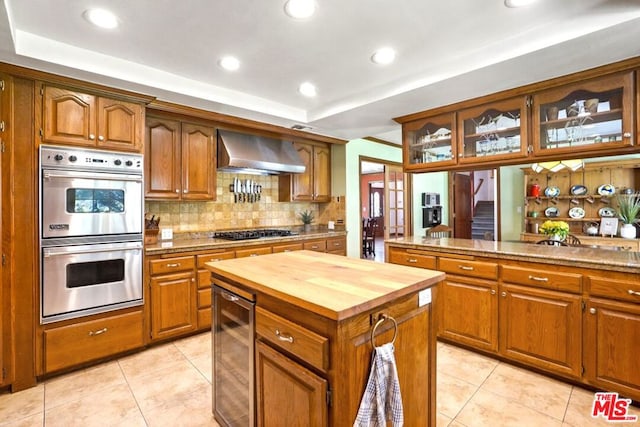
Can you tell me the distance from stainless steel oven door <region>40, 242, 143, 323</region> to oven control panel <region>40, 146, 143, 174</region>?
2.03ft

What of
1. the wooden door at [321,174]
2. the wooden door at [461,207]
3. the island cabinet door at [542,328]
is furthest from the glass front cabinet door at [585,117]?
the wooden door at [461,207]

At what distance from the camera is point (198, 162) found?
11.1 feet

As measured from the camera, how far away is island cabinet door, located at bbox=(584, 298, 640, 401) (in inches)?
74.7

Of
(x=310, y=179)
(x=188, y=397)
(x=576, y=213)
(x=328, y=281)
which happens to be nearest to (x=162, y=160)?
Result: (x=310, y=179)

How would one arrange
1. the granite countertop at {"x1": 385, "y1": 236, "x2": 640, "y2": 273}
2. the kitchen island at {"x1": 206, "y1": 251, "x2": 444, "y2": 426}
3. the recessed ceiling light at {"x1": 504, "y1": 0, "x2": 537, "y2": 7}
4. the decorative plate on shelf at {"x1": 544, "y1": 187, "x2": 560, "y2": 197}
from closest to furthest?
the kitchen island at {"x1": 206, "y1": 251, "x2": 444, "y2": 426}
the recessed ceiling light at {"x1": 504, "y1": 0, "x2": 537, "y2": 7}
the granite countertop at {"x1": 385, "y1": 236, "x2": 640, "y2": 273}
the decorative plate on shelf at {"x1": 544, "y1": 187, "x2": 560, "y2": 197}

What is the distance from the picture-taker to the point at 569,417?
1845mm

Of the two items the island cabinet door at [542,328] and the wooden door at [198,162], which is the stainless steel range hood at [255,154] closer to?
the wooden door at [198,162]

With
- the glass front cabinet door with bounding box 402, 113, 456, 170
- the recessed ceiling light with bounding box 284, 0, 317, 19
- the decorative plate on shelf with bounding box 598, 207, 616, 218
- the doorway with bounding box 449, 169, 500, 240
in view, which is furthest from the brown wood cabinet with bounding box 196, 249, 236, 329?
the decorative plate on shelf with bounding box 598, 207, 616, 218

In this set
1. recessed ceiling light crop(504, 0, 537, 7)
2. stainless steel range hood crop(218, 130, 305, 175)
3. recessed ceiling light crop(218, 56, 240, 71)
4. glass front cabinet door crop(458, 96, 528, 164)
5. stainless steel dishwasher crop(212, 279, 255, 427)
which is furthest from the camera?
stainless steel range hood crop(218, 130, 305, 175)

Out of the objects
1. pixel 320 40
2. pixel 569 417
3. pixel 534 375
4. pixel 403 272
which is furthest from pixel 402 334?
pixel 320 40

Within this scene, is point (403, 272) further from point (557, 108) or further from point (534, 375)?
point (557, 108)

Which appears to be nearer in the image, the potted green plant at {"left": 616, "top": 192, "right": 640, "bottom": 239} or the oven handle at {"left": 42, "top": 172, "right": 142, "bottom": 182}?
the oven handle at {"left": 42, "top": 172, "right": 142, "bottom": 182}

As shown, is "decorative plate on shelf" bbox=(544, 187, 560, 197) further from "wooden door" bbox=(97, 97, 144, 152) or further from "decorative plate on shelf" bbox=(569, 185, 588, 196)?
"wooden door" bbox=(97, 97, 144, 152)

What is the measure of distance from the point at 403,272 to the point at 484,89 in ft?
6.55
